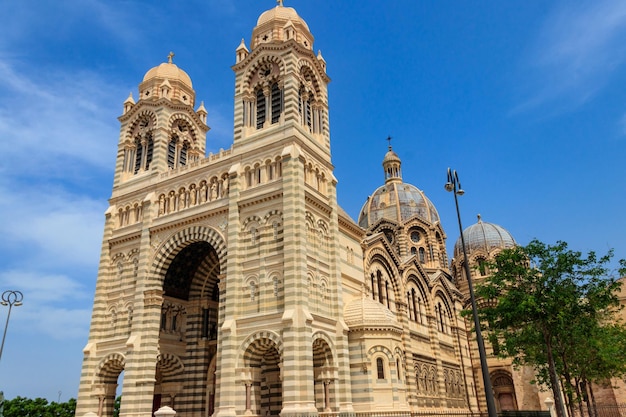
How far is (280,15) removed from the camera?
3198 cm

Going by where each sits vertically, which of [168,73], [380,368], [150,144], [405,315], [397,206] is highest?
[168,73]

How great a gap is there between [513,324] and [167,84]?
2709cm

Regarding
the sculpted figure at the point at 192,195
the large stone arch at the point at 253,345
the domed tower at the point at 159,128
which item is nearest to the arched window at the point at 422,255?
the domed tower at the point at 159,128

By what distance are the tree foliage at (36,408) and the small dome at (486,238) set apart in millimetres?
45410

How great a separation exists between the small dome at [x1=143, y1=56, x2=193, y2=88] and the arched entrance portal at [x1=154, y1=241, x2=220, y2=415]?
1336 centimetres

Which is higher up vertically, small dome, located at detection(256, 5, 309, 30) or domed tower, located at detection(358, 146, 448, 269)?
small dome, located at detection(256, 5, 309, 30)

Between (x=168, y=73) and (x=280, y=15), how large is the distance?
9867 mm

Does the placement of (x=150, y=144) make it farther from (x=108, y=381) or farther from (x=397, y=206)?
(x=397, y=206)

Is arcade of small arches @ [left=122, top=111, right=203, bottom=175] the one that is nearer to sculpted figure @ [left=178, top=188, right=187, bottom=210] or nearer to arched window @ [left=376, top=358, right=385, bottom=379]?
sculpted figure @ [left=178, top=188, right=187, bottom=210]

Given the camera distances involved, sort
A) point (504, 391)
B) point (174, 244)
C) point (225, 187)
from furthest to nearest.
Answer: point (504, 391) → point (174, 244) → point (225, 187)

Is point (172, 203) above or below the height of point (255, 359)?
above

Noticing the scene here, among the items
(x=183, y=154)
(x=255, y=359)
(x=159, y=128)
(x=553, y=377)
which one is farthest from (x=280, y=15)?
(x=553, y=377)

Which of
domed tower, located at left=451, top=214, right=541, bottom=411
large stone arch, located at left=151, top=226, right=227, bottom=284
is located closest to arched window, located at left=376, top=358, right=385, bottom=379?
domed tower, located at left=451, top=214, right=541, bottom=411

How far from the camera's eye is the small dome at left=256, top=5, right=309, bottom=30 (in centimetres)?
3184
